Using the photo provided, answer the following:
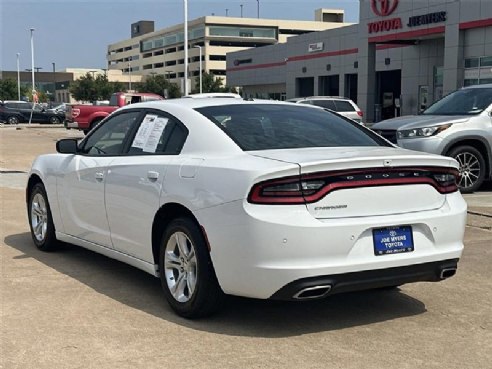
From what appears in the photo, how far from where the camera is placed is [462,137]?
1055 cm

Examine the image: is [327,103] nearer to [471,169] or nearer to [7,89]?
[471,169]

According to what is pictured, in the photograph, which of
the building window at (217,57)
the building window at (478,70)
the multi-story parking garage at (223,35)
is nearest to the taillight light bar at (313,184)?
the building window at (478,70)

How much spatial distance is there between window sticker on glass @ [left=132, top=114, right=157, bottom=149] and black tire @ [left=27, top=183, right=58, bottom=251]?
1.69m

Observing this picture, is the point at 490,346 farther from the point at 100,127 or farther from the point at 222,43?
the point at 222,43

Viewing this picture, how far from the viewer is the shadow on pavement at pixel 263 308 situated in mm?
4332

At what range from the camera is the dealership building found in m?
33.7

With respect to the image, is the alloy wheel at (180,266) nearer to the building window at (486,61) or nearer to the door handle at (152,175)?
the door handle at (152,175)

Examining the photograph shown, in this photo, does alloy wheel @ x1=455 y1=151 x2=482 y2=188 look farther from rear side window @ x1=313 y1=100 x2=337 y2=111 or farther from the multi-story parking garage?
the multi-story parking garage

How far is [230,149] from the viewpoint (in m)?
4.44

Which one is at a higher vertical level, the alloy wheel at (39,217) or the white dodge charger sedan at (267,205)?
the white dodge charger sedan at (267,205)

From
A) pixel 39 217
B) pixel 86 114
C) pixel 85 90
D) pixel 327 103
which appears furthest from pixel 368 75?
pixel 85 90

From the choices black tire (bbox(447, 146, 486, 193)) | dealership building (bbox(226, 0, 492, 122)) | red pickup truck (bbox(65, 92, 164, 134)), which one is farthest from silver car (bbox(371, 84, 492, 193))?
dealership building (bbox(226, 0, 492, 122))

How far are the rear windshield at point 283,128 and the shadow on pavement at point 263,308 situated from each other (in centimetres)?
120

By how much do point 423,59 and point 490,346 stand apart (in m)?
38.4
